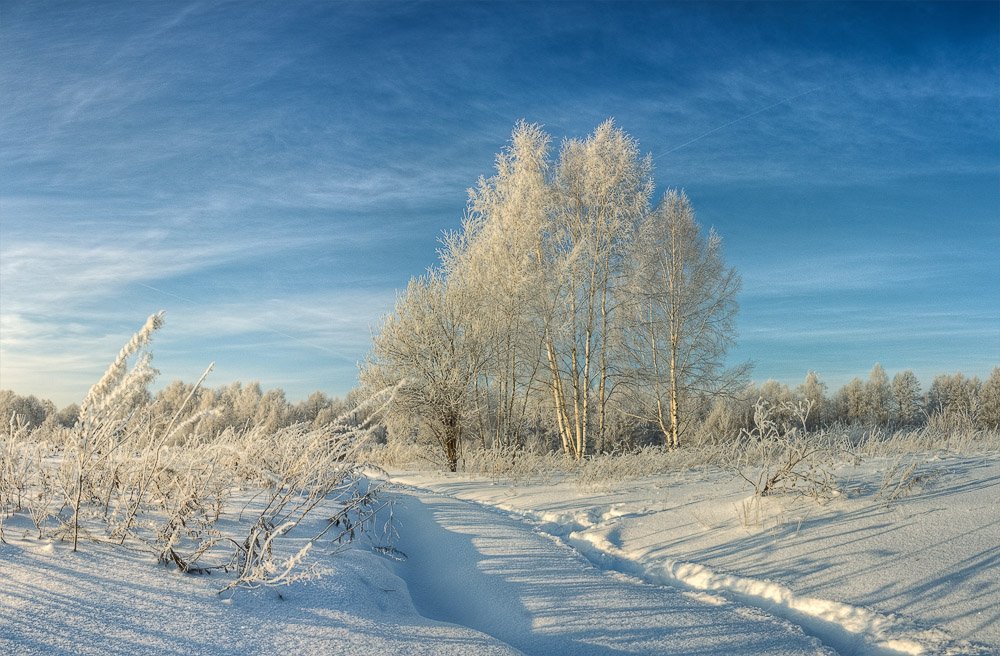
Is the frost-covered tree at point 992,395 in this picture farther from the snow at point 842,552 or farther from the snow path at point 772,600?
the snow path at point 772,600

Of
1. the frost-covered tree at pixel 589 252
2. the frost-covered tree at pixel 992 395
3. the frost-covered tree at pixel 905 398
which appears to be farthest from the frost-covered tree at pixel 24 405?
Result: the frost-covered tree at pixel 905 398

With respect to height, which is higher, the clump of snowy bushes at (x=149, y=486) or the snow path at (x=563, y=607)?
the clump of snowy bushes at (x=149, y=486)

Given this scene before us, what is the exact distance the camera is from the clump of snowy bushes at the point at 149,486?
9.66ft

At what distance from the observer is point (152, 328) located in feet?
8.68

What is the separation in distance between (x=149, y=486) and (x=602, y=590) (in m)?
2.73

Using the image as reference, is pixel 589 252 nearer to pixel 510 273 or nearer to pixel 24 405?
pixel 510 273

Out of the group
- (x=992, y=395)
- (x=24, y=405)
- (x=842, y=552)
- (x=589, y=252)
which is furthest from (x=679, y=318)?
(x=24, y=405)

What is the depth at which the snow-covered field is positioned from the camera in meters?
2.45

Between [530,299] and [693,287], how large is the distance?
5.13 metres

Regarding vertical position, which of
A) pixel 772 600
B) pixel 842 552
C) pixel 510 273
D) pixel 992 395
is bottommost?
pixel 772 600

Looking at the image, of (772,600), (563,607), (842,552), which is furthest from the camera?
(842,552)

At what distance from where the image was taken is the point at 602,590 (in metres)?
3.59

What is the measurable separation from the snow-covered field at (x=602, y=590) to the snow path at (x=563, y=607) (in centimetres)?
1

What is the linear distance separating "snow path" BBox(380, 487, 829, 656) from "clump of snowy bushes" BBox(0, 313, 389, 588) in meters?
0.75
